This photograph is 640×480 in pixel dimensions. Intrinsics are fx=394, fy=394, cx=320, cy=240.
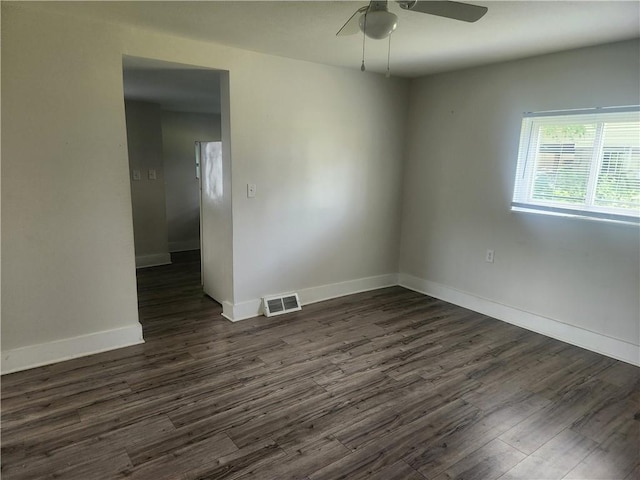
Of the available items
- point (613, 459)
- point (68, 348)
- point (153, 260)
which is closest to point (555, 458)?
point (613, 459)

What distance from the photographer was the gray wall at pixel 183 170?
19.7 feet

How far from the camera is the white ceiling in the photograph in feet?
7.40

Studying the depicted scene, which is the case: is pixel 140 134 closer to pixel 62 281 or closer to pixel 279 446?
pixel 62 281

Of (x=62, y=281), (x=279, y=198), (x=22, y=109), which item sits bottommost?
(x=62, y=281)

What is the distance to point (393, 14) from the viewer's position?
1805mm

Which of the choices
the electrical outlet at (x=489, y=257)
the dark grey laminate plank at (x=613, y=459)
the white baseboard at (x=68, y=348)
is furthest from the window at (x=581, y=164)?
the white baseboard at (x=68, y=348)

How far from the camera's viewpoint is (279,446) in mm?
2023

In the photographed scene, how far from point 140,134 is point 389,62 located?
3.29 metres

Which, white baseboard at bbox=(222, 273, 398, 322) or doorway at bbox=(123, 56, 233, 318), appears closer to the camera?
doorway at bbox=(123, 56, 233, 318)

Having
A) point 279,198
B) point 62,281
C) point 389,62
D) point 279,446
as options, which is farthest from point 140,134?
point 279,446

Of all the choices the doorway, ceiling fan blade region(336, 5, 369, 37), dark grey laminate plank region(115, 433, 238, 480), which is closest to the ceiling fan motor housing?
ceiling fan blade region(336, 5, 369, 37)

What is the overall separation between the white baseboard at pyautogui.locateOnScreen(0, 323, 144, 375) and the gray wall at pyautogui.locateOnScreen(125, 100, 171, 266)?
2361 millimetres

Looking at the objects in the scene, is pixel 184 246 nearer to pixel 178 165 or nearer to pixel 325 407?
pixel 178 165

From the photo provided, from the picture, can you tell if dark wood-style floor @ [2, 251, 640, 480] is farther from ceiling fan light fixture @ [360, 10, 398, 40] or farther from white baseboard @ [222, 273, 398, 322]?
ceiling fan light fixture @ [360, 10, 398, 40]
